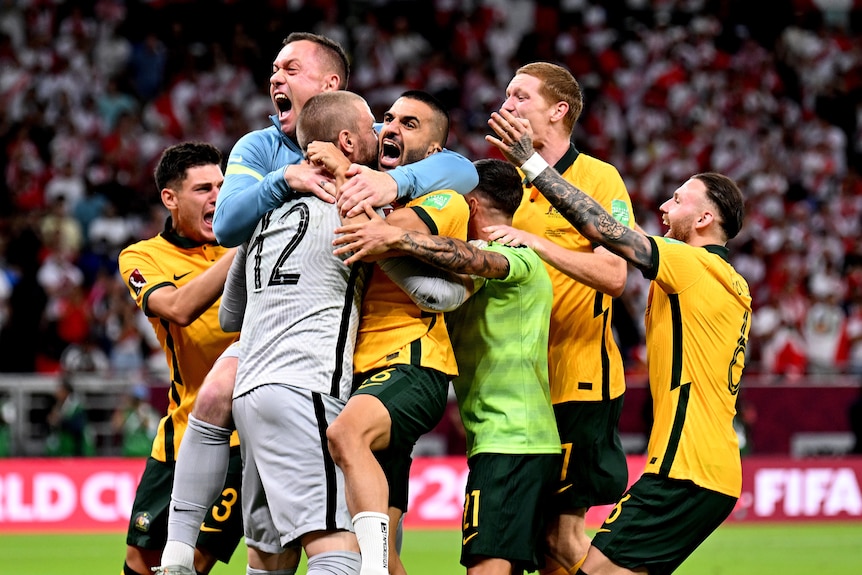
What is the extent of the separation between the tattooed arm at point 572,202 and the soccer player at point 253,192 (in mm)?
239

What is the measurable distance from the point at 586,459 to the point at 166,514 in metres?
2.13

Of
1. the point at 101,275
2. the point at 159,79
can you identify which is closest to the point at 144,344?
the point at 101,275

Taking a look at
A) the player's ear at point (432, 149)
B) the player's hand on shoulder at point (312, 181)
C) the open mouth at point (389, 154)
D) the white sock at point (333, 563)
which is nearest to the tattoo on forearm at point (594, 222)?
the player's ear at point (432, 149)

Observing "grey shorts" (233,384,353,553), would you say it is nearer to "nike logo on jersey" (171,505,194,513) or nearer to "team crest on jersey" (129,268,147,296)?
"nike logo on jersey" (171,505,194,513)

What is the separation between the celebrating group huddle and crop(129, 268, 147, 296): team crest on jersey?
0.02 metres

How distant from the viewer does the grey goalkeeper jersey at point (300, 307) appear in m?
5.24

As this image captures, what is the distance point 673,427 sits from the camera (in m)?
5.78

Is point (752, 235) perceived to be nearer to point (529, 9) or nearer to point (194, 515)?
point (529, 9)

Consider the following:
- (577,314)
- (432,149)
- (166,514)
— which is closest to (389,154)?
(432,149)

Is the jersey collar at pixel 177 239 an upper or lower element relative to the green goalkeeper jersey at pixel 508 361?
upper

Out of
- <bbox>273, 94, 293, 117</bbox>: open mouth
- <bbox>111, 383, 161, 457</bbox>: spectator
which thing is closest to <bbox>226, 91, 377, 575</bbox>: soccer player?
<bbox>273, 94, 293, 117</bbox>: open mouth

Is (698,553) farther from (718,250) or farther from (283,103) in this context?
(283,103)

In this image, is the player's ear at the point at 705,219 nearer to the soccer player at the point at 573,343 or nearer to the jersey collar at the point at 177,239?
the soccer player at the point at 573,343

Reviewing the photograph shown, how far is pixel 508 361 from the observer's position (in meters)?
5.90
